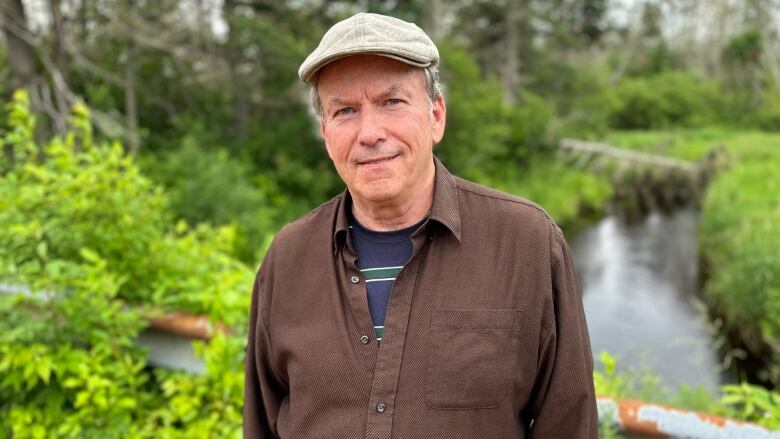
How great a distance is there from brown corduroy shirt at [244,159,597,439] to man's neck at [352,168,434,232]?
0.04m

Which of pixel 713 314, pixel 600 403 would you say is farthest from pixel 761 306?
pixel 600 403

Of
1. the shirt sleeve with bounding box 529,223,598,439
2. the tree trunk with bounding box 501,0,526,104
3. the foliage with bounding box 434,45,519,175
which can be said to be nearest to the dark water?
the foliage with bounding box 434,45,519,175

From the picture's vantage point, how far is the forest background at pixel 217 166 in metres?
2.54

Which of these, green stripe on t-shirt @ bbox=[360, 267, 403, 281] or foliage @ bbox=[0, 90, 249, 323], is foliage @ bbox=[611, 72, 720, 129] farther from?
green stripe on t-shirt @ bbox=[360, 267, 403, 281]

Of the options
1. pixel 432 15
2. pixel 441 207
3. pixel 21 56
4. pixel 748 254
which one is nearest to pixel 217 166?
pixel 21 56

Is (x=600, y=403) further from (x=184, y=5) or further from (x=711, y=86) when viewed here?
(x=711, y=86)

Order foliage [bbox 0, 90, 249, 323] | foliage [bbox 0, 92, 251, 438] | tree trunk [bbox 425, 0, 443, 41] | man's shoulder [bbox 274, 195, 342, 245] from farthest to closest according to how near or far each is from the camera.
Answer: tree trunk [bbox 425, 0, 443, 41], foliage [bbox 0, 90, 249, 323], foliage [bbox 0, 92, 251, 438], man's shoulder [bbox 274, 195, 342, 245]

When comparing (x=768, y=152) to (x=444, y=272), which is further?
(x=768, y=152)

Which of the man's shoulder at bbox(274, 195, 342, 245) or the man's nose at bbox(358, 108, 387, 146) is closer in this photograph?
the man's nose at bbox(358, 108, 387, 146)

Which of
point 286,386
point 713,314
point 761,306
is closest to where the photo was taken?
point 286,386

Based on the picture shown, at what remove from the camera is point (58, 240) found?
9.18 feet

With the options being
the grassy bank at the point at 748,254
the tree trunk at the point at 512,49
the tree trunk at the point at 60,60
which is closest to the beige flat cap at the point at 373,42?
the grassy bank at the point at 748,254

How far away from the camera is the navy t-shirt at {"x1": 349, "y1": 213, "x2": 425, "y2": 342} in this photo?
1.61 m

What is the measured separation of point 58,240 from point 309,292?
1.69 metres
